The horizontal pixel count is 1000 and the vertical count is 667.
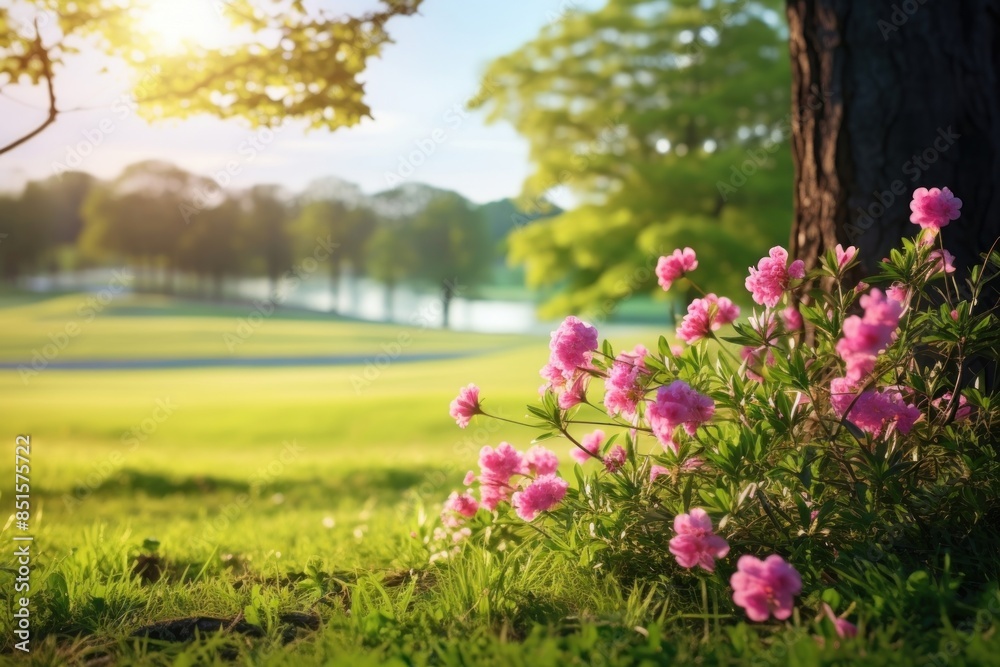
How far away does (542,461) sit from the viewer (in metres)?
3.57

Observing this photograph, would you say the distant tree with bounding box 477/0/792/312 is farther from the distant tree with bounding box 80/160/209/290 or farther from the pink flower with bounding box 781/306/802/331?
the distant tree with bounding box 80/160/209/290

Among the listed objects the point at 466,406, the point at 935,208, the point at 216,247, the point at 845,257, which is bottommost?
the point at 466,406

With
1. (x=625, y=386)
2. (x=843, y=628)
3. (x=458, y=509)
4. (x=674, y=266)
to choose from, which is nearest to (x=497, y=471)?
(x=458, y=509)

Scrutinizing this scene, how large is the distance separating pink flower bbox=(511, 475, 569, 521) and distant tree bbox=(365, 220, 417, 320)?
42.6 m

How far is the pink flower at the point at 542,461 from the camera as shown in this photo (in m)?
3.56

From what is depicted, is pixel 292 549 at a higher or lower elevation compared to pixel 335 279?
lower

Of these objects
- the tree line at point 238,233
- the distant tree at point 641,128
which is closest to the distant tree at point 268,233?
the tree line at point 238,233

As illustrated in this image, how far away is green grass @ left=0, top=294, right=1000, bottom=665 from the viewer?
2.56 metres

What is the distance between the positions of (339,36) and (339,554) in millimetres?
3594

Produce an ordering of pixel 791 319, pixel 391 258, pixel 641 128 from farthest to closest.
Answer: pixel 391 258, pixel 641 128, pixel 791 319

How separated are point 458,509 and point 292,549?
123 cm

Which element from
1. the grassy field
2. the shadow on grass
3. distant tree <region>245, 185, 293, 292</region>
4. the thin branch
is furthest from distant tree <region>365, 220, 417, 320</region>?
the thin branch

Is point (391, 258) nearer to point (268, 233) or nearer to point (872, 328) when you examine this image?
point (268, 233)

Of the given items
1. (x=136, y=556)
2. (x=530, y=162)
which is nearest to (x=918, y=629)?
(x=136, y=556)
